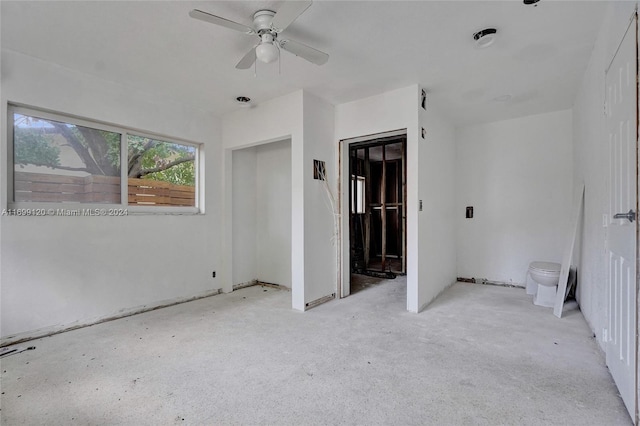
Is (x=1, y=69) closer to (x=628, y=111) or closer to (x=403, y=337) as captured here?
(x=403, y=337)

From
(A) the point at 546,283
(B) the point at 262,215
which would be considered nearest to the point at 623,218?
(A) the point at 546,283

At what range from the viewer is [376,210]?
22.9 ft

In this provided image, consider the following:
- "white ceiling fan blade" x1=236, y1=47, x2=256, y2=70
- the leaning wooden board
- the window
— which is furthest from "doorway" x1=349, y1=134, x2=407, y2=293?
the window

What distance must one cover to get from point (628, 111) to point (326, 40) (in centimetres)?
199

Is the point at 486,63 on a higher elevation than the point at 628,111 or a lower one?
higher

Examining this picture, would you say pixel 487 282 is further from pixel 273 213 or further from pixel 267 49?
pixel 267 49

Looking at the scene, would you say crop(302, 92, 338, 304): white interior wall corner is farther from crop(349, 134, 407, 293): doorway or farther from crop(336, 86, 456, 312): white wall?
crop(349, 134, 407, 293): doorway

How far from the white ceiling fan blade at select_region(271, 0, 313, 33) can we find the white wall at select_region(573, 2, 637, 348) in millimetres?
1742

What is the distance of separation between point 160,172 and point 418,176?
3097mm

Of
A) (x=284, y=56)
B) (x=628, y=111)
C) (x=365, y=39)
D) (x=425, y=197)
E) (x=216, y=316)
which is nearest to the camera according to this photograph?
(x=628, y=111)

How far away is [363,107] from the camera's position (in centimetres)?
367

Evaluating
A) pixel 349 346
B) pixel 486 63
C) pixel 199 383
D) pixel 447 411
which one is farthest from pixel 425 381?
pixel 486 63

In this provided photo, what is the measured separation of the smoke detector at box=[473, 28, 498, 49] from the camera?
2.25m

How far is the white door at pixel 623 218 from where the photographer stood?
62.1 inches
